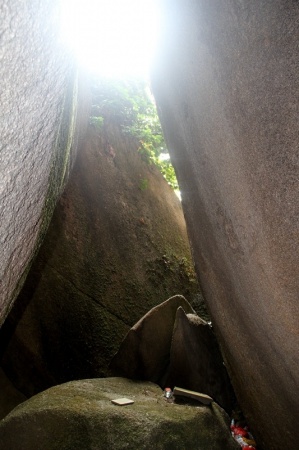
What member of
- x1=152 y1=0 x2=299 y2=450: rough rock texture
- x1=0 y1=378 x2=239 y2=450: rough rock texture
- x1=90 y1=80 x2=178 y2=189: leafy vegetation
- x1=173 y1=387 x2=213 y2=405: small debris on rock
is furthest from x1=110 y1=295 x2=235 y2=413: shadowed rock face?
x1=90 y1=80 x2=178 y2=189: leafy vegetation

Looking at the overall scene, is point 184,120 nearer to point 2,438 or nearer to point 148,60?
point 148,60

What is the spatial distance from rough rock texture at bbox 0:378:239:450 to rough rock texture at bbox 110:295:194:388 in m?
1.06

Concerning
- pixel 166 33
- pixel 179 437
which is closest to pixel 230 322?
pixel 179 437

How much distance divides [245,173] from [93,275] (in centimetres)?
332

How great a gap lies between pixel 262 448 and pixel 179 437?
193 centimetres

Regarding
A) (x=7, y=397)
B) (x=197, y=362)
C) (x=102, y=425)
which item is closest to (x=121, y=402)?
(x=102, y=425)

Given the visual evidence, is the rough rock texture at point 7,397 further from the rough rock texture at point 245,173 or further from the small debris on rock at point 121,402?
the rough rock texture at point 245,173

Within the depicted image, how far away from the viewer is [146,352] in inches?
150

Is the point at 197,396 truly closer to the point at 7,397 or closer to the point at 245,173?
the point at 245,173

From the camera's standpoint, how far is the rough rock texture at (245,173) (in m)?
1.65

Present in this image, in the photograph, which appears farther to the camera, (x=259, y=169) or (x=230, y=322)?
(x=230, y=322)

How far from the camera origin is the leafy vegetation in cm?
709

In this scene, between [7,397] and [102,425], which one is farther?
[7,397]

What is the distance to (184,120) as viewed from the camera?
3.08 m
